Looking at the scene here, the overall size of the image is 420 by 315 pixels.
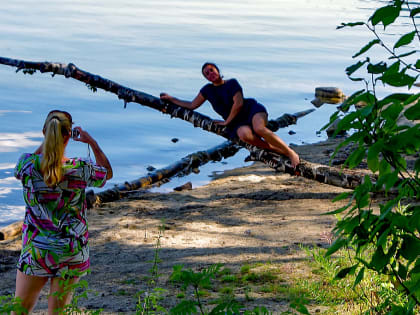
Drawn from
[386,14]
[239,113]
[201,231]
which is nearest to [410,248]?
[386,14]

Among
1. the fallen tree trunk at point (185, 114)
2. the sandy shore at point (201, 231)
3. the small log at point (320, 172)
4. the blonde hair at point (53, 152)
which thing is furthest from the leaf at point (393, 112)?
the small log at point (320, 172)

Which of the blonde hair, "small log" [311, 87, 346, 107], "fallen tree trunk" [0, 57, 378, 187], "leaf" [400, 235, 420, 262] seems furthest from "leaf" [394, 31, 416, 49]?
"small log" [311, 87, 346, 107]

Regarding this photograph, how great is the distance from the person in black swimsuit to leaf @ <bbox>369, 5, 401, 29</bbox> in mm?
6048

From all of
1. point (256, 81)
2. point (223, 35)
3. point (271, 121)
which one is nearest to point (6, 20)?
point (223, 35)

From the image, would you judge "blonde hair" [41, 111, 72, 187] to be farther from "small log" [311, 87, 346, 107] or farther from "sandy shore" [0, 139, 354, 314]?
"small log" [311, 87, 346, 107]

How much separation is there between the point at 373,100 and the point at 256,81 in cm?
1824

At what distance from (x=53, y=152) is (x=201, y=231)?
422 cm

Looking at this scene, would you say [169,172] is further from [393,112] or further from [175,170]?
[393,112]

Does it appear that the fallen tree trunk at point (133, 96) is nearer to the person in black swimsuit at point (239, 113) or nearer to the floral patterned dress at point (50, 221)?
the person in black swimsuit at point (239, 113)

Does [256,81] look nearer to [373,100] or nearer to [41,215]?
[41,215]

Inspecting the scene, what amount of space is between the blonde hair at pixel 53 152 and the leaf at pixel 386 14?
2.50 meters

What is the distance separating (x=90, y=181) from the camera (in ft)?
15.3

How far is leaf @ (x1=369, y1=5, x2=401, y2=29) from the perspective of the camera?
2.59 m

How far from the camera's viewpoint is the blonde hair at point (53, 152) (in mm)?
4375
